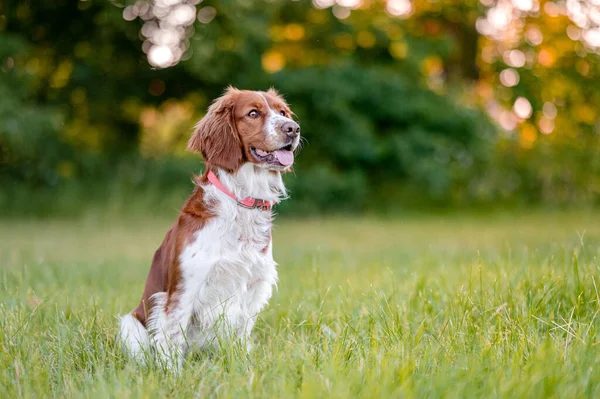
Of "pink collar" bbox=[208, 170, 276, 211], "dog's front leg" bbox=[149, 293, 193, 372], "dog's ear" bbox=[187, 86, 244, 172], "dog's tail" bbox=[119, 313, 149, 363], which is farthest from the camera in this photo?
"dog's ear" bbox=[187, 86, 244, 172]

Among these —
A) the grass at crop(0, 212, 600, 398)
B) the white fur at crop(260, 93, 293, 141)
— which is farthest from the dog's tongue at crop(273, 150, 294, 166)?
the grass at crop(0, 212, 600, 398)

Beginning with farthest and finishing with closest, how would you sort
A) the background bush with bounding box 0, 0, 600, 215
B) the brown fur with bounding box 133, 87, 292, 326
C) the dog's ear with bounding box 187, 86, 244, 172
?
the background bush with bounding box 0, 0, 600, 215 < the dog's ear with bounding box 187, 86, 244, 172 < the brown fur with bounding box 133, 87, 292, 326

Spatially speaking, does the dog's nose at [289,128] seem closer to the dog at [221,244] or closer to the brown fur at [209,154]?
the dog at [221,244]

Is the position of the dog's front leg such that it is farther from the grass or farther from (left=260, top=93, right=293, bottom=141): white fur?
(left=260, top=93, right=293, bottom=141): white fur

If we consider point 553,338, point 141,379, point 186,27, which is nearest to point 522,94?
point 186,27

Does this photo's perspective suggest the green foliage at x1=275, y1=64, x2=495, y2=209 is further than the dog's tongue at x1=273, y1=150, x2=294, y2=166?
Yes

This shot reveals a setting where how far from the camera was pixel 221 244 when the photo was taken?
144 inches

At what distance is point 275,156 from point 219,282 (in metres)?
0.89

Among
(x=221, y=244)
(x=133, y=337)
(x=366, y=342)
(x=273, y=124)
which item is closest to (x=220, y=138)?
(x=273, y=124)

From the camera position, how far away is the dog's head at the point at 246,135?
4.01 m

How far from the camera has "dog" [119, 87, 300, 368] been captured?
3598 millimetres

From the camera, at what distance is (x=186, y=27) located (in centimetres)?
1376

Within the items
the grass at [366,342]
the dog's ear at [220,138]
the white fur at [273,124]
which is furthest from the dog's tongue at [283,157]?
the grass at [366,342]

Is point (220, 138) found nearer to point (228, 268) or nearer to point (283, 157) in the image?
point (283, 157)
